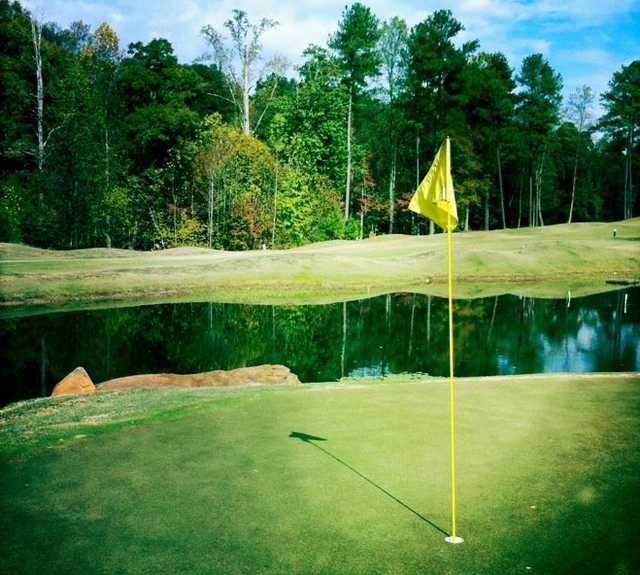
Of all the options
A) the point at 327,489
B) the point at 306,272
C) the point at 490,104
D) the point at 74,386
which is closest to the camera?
the point at 327,489

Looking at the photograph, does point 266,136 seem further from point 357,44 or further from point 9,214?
point 9,214

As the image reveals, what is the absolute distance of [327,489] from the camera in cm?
621

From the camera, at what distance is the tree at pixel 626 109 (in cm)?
6981

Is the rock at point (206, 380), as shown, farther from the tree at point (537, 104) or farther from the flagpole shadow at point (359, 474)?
the tree at point (537, 104)

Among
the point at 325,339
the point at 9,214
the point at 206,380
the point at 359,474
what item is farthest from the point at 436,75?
the point at 359,474

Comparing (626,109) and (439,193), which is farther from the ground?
(626,109)

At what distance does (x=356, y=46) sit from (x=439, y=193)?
201 ft

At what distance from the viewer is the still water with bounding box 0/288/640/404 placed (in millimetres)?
19680

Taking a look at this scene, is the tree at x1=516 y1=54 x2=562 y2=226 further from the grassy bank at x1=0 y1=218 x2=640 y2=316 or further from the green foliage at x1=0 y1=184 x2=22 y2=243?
the green foliage at x1=0 y1=184 x2=22 y2=243

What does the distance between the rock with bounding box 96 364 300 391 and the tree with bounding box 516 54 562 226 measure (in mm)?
61236

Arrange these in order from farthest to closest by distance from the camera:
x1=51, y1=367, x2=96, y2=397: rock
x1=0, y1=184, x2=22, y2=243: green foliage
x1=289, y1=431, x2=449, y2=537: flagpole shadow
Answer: x1=0, y1=184, x2=22, y2=243: green foliage < x1=51, y1=367, x2=96, y2=397: rock < x1=289, y1=431, x2=449, y2=537: flagpole shadow

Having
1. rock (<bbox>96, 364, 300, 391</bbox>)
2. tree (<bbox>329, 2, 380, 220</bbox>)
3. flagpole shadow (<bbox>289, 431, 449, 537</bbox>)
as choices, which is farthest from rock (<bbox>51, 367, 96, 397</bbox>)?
tree (<bbox>329, 2, 380, 220</bbox>)

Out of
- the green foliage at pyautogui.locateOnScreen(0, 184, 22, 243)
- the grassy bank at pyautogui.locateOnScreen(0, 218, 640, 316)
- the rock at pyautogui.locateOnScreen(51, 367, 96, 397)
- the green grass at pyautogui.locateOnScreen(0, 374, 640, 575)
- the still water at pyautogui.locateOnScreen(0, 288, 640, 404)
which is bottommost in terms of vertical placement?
the still water at pyautogui.locateOnScreen(0, 288, 640, 404)

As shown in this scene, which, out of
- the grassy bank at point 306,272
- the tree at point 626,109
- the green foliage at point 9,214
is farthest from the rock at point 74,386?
the tree at point 626,109
